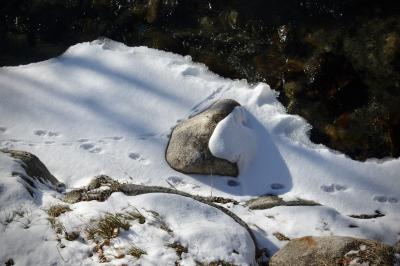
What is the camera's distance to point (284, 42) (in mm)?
5535

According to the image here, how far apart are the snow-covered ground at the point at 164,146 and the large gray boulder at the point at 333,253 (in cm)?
30

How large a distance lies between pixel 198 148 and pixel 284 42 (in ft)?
7.46

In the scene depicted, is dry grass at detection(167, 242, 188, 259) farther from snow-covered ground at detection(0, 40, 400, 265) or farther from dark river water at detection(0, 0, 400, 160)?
dark river water at detection(0, 0, 400, 160)

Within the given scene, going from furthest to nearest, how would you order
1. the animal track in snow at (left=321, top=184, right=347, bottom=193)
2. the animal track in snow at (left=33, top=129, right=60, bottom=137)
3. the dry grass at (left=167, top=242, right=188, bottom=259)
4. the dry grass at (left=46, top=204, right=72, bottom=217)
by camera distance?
the animal track in snow at (left=33, top=129, right=60, bottom=137), the animal track in snow at (left=321, top=184, right=347, bottom=193), the dry grass at (left=46, top=204, right=72, bottom=217), the dry grass at (left=167, top=242, right=188, bottom=259)

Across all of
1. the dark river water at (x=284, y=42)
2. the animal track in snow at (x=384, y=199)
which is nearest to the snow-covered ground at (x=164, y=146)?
the animal track in snow at (x=384, y=199)

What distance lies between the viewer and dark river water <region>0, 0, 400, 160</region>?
479 cm

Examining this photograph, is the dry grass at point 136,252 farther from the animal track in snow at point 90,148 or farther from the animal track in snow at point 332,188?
the animal track in snow at point 332,188

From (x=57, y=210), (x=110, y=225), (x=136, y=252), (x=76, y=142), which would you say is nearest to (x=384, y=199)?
(x=136, y=252)

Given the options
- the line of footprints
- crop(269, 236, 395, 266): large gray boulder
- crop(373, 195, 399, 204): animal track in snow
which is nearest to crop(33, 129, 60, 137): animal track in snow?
the line of footprints

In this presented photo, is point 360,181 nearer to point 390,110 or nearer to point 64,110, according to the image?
point 390,110

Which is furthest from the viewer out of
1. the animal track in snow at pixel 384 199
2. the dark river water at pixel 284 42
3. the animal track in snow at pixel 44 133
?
the animal track in snow at pixel 44 133

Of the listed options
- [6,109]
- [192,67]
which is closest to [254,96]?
[192,67]

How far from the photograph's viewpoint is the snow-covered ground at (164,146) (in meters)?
3.26

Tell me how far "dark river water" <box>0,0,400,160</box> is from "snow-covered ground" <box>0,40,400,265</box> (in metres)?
0.25
